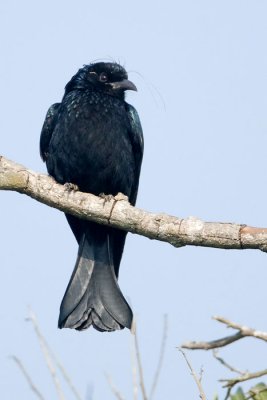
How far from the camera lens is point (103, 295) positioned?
663 centimetres

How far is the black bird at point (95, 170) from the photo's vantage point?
6.54 meters

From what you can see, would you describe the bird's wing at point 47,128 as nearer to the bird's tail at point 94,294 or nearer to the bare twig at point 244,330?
the bird's tail at point 94,294

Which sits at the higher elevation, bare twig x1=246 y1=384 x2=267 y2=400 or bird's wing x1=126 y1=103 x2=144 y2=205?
bird's wing x1=126 y1=103 x2=144 y2=205

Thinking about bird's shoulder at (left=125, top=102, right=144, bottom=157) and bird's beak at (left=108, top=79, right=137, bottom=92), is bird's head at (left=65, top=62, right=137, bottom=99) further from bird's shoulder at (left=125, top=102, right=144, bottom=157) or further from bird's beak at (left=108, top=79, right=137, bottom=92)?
bird's shoulder at (left=125, top=102, right=144, bottom=157)

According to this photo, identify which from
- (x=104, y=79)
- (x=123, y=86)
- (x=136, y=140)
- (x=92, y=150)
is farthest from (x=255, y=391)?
(x=104, y=79)

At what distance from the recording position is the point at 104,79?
24.1ft

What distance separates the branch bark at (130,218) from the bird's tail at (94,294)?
44.9 inches

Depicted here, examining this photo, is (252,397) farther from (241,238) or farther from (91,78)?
(91,78)

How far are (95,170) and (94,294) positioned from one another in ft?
3.20

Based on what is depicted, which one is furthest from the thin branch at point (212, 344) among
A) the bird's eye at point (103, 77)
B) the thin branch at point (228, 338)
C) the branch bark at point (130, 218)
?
the bird's eye at point (103, 77)

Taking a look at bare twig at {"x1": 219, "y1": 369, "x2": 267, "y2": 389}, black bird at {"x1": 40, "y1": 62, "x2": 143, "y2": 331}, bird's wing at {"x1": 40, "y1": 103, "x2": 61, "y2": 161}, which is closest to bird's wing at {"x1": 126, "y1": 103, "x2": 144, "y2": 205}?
black bird at {"x1": 40, "y1": 62, "x2": 143, "y2": 331}

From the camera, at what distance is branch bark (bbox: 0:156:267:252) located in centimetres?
485

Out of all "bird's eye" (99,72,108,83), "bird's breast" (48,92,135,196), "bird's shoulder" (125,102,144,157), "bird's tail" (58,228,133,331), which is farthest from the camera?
"bird's eye" (99,72,108,83)

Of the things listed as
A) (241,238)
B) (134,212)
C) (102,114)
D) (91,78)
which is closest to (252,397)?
(241,238)
